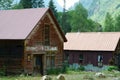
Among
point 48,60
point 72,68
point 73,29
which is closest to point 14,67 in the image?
point 48,60

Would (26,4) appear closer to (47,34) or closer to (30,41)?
(47,34)

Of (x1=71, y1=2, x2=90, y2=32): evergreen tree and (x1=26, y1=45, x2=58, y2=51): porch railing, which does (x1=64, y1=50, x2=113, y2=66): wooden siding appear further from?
(x1=71, y1=2, x2=90, y2=32): evergreen tree

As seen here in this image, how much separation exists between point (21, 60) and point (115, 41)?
21548 mm

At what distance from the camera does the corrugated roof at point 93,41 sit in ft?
206

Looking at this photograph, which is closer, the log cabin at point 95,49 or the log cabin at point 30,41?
the log cabin at point 30,41

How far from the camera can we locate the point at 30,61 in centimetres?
4609

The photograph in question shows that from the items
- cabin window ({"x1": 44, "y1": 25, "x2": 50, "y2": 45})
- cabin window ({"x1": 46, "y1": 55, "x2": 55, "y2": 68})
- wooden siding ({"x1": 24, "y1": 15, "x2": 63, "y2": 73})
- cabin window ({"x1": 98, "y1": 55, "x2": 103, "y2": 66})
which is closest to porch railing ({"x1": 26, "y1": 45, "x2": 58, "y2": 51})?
wooden siding ({"x1": 24, "y1": 15, "x2": 63, "y2": 73})

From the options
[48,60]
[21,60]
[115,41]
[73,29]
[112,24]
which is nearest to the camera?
[21,60]

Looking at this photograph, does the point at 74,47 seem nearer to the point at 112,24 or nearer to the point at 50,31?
the point at 50,31

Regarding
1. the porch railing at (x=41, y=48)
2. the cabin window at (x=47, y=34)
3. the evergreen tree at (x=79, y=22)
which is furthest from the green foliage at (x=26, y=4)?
the cabin window at (x=47, y=34)

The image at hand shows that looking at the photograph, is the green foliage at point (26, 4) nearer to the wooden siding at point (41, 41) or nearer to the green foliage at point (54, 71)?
the wooden siding at point (41, 41)

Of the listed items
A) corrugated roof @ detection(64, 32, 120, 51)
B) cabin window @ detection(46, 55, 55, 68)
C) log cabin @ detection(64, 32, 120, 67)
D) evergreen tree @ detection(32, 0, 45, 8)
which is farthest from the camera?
evergreen tree @ detection(32, 0, 45, 8)

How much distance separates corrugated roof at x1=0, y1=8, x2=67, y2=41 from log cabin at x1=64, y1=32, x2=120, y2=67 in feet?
56.1

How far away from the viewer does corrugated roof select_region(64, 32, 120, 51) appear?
206 feet
